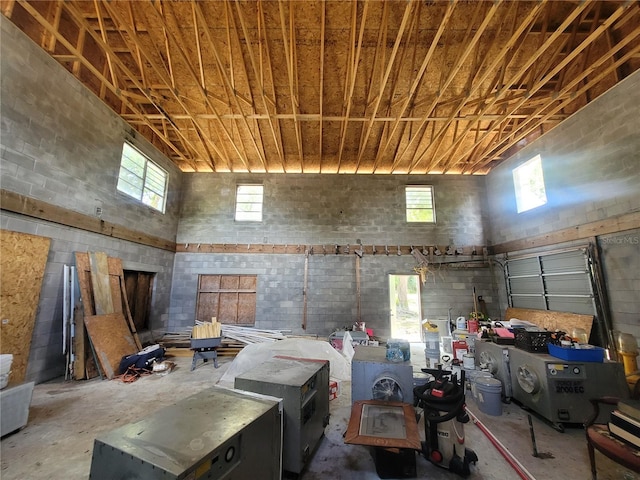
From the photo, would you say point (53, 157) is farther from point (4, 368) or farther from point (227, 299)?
point (227, 299)

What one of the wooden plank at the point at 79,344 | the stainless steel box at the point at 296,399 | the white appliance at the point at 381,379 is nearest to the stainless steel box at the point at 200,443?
the stainless steel box at the point at 296,399

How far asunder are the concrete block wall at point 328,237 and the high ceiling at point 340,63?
0.84m

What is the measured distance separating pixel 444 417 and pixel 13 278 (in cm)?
585

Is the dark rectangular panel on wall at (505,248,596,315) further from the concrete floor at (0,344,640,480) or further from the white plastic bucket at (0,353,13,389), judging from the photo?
the white plastic bucket at (0,353,13,389)

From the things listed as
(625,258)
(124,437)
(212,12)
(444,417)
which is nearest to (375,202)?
(625,258)

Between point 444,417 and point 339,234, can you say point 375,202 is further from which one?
point 444,417

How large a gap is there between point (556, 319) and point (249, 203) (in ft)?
27.4

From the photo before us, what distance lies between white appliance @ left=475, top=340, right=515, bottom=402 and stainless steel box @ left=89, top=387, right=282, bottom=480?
3.51 m

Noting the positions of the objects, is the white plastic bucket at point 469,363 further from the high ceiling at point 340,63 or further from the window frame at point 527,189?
the high ceiling at point 340,63

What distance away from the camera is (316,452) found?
255 cm

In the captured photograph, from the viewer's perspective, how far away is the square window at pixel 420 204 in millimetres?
8055

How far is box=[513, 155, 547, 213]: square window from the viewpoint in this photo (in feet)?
20.5

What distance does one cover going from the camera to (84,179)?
16.1ft

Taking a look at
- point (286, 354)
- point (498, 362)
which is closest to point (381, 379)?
point (286, 354)
